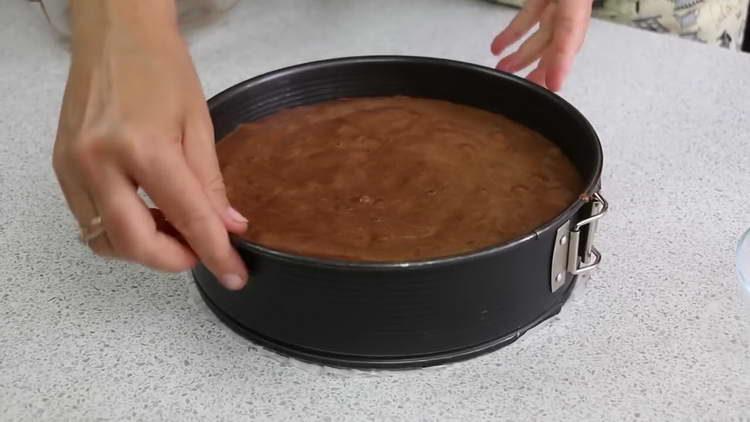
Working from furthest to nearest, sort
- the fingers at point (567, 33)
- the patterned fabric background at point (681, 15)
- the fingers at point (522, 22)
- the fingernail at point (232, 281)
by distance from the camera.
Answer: the patterned fabric background at point (681, 15) < the fingers at point (522, 22) < the fingers at point (567, 33) < the fingernail at point (232, 281)

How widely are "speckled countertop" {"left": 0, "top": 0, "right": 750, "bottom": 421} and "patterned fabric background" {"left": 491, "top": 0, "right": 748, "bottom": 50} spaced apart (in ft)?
0.68

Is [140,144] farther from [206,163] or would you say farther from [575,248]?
[575,248]

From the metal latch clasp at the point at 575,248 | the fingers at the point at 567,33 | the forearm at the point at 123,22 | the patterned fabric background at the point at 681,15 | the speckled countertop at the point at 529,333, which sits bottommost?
the patterned fabric background at the point at 681,15

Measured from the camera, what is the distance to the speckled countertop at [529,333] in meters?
0.87

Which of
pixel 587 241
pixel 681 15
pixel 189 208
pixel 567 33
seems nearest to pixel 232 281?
pixel 189 208

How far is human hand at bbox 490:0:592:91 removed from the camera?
110 cm

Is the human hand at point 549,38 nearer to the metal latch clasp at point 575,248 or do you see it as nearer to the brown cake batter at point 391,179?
the brown cake batter at point 391,179

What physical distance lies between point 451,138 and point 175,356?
1.44 feet

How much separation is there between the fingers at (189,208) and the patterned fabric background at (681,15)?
3.38 ft

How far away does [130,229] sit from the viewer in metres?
0.77

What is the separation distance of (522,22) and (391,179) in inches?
13.7

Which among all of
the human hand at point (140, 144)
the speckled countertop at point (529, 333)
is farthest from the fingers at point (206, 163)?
the speckled countertop at point (529, 333)

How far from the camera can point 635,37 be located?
5.17ft

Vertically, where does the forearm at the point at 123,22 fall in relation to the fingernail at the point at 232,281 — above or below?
above
